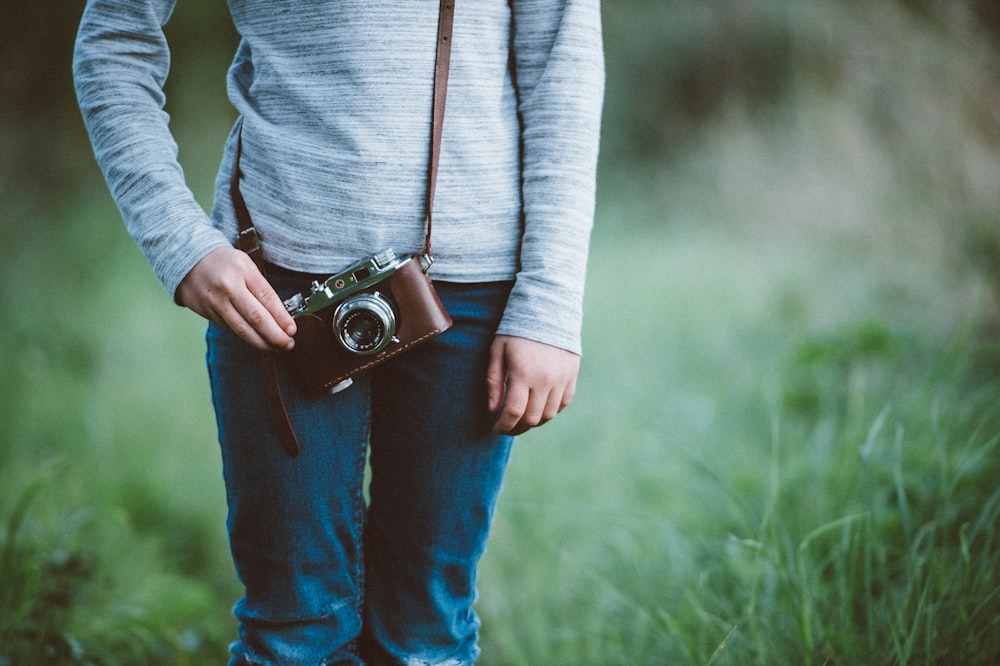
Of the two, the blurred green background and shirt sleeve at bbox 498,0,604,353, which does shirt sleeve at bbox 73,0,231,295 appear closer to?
shirt sleeve at bbox 498,0,604,353

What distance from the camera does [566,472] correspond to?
7.27ft

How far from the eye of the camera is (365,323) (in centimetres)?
82

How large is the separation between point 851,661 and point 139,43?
4.51ft

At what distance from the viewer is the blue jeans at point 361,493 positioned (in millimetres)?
860

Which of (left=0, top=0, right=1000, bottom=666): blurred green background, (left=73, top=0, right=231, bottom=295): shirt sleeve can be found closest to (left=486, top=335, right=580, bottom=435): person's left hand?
(left=73, top=0, right=231, bottom=295): shirt sleeve

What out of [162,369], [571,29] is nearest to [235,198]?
[571,29]

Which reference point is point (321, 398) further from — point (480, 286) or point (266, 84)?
point (266, 84)

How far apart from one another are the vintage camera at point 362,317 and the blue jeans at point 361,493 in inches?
1.9

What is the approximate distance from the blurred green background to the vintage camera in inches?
23.6

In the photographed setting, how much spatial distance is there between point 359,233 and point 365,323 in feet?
0.35

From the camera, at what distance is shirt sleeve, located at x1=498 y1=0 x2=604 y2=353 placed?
85 cm

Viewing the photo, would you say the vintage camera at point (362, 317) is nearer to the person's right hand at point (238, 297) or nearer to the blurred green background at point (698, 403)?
the person's right hand at point (238, 297)

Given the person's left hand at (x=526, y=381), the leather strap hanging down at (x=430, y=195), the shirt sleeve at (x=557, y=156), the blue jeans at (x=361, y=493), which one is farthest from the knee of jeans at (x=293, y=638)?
the shirt sleeve at (x=557, y=156)

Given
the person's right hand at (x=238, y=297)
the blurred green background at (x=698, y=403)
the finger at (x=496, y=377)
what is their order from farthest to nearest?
1. the blurred green background at (x=698, y=403)
2. the finger at (x=496, y=377)
3. the person's right hand at (x=238, y=297)
